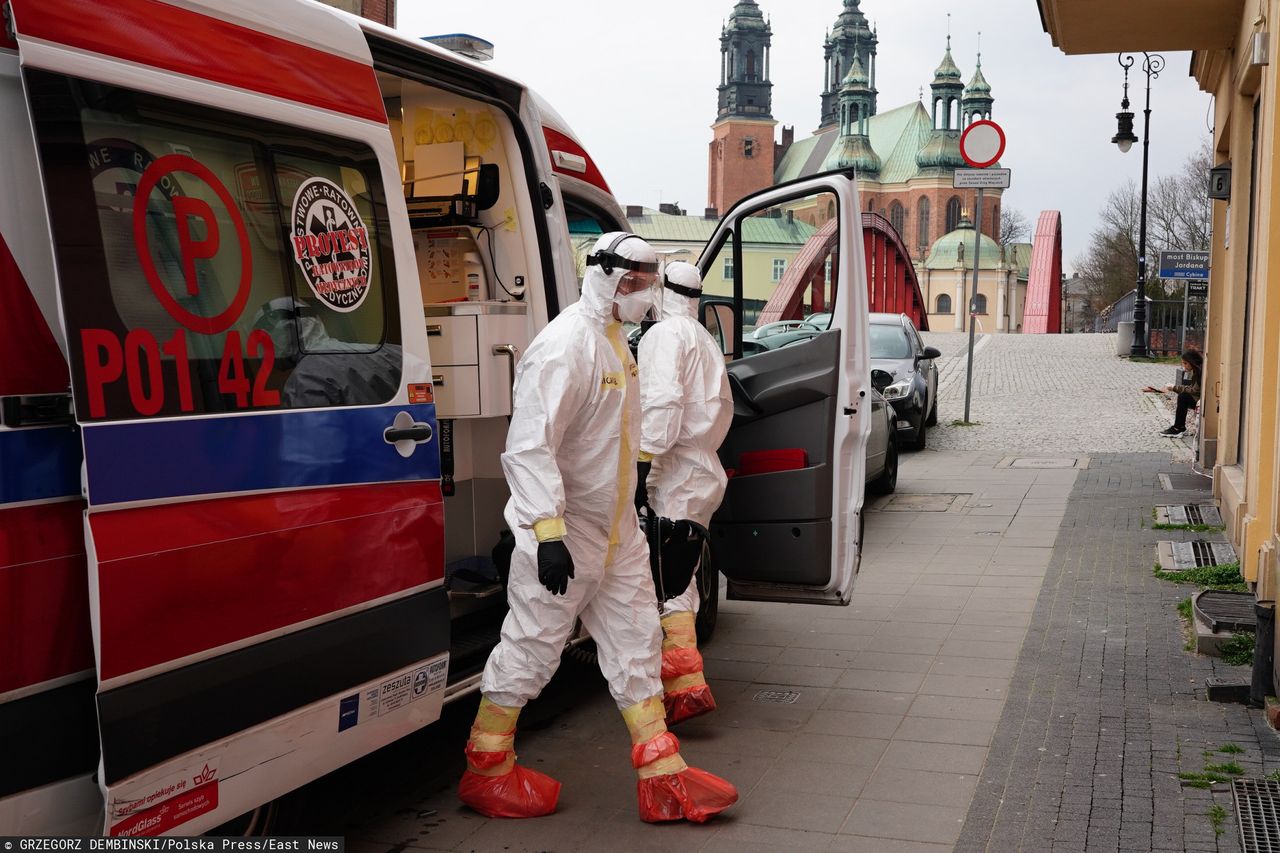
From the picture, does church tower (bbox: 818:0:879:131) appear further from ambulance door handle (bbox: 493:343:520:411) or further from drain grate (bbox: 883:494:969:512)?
ambulance door handle (bbox: 493:343:520:411)

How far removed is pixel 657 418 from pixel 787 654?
71.8 inches

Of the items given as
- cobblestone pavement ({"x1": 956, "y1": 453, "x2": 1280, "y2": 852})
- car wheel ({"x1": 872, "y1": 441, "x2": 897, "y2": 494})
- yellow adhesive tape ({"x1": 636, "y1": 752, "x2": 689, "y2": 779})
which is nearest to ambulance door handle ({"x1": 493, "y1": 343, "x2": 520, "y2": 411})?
yellow adhesive tape ({"x1": 636, "y1": 752, "x2": 689, "y2": 779})

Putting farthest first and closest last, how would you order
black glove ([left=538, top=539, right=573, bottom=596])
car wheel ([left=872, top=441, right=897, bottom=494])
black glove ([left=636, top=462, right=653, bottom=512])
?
1. car wheel ([left=872, top=441, right=897, bottom=494])
2. black glove ([left=636, top=462, right=653, bottom=512])
3. black glove ([left=538, top=539, right=573, bottom=596])

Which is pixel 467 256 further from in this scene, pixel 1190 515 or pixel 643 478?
pixel 1190 515

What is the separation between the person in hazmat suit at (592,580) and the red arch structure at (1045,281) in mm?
51983

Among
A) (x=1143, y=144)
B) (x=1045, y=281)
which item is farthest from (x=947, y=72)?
(x=1143, y=144)

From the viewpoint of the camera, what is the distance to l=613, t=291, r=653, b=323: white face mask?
4.56 metres

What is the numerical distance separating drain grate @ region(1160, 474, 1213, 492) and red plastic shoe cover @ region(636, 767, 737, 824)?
9210 mm


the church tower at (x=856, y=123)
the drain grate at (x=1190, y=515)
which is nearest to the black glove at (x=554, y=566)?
the drain grate at (x=1190, y=515)

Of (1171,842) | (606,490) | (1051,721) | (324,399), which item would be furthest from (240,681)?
(1051,721)

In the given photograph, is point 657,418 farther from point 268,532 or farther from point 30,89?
point 30,89

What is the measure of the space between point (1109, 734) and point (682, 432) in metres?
2.22

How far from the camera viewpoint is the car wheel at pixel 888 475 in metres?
12.3

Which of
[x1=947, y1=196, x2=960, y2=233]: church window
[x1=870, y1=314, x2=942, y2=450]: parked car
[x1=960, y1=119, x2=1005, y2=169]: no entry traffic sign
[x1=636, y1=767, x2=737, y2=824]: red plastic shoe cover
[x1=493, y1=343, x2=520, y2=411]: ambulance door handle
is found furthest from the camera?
[x1=947, y1=196, x2=960, y2=233]: church window
